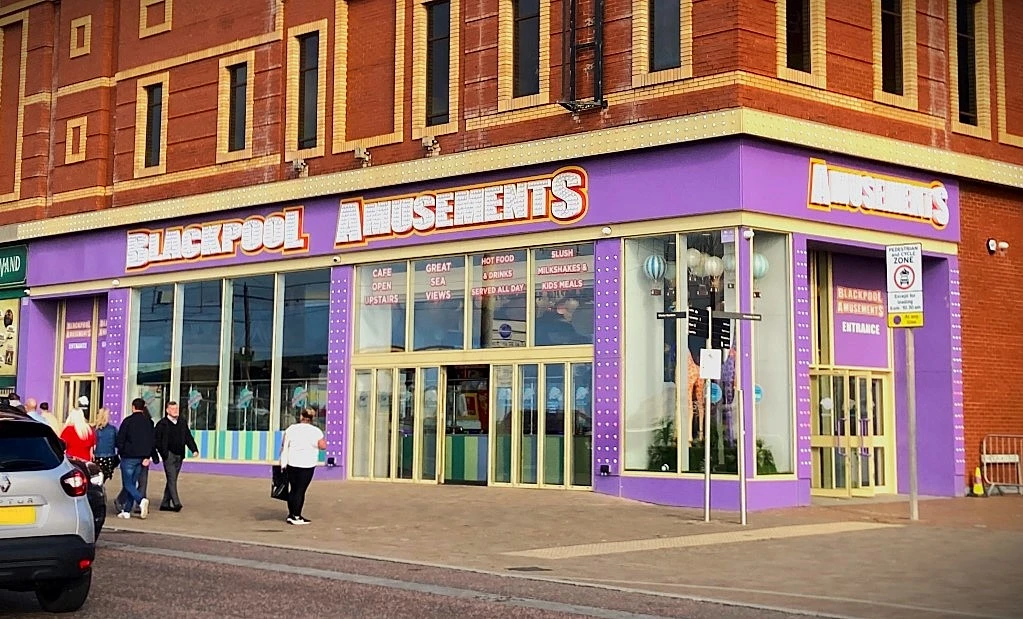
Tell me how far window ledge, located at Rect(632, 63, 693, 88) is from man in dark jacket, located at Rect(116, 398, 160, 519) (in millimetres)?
9889

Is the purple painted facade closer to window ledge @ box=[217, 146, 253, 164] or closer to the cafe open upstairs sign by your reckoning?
the cafe open upstairs sign

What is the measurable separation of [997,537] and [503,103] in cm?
1228

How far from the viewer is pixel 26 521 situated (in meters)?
9.91

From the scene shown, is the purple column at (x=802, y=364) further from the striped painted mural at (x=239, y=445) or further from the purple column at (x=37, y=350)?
the purple column at (x=37, y=350)

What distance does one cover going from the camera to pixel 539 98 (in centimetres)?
2402

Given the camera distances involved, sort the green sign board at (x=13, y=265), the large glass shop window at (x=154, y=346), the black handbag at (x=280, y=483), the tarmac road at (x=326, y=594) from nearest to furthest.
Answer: the tarmac road at (x=326, y=594) < the black handbag at (x=280, y=483) < the large glass shop window at (x=154, y=346) < the green sign board at (x=13, y=265)

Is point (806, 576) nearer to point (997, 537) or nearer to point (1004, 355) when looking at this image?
point (997, 537)

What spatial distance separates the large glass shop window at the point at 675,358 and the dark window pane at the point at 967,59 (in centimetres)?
715

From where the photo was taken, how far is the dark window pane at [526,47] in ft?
80.2

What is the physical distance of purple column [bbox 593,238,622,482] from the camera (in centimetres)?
2252

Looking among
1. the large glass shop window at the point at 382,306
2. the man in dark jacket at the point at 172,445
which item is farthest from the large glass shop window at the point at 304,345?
the man in dark jacket at the point at 172,445

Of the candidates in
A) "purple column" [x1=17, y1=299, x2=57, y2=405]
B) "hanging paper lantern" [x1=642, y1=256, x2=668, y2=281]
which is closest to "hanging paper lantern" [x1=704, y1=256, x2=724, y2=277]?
"hanging paper lantern" [x1=642, y1=256, x2=668, y2=281]

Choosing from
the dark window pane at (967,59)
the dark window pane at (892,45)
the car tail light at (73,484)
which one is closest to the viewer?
the car tail light at (73,484)

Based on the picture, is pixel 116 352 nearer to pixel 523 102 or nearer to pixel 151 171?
pixel 151 171
